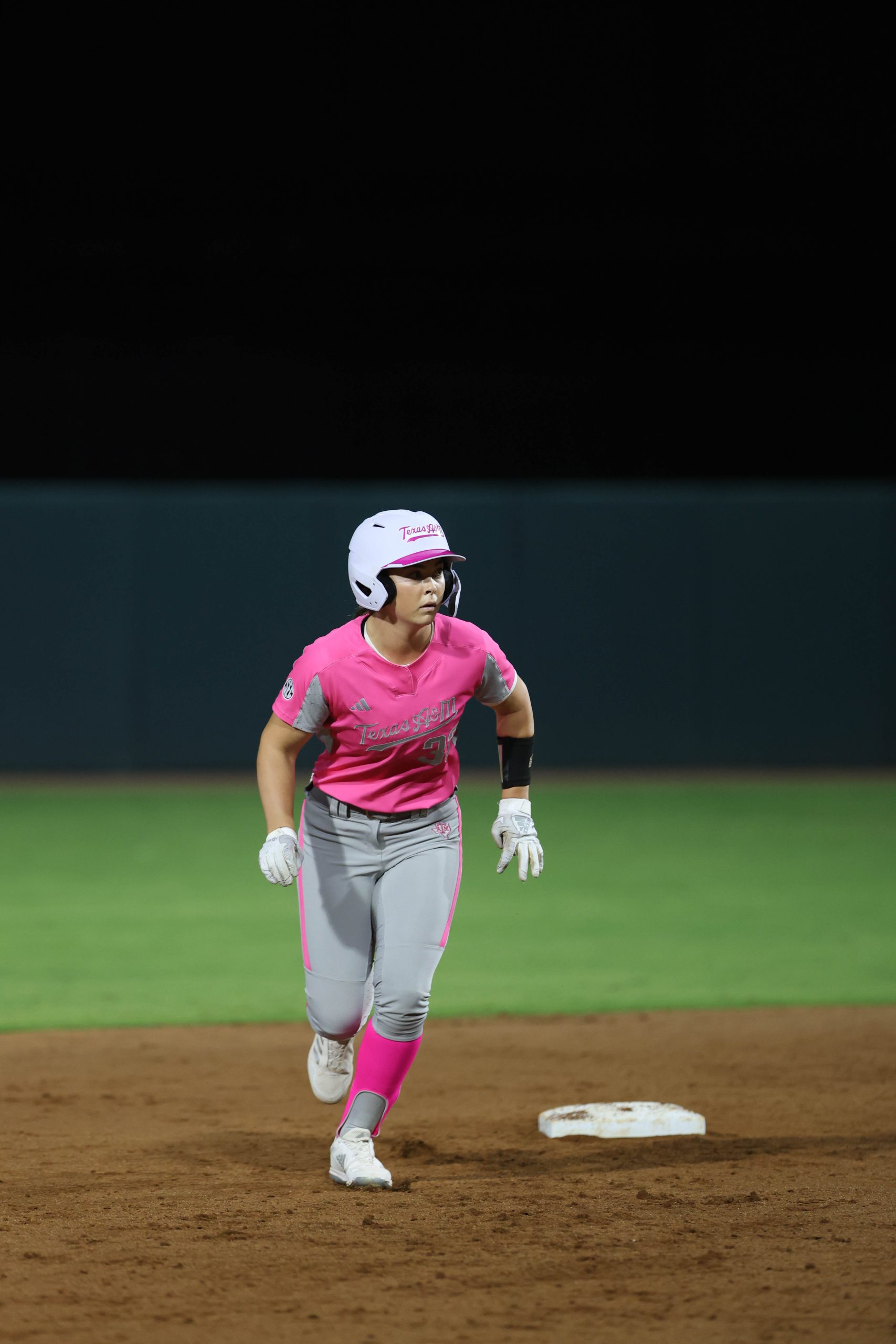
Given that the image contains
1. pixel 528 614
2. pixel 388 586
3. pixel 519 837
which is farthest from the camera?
pixel 528 614

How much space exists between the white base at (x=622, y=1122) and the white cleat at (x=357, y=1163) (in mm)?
770

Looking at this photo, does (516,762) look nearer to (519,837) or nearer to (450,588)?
(519,837)

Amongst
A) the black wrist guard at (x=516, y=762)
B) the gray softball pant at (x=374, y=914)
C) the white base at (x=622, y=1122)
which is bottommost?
the white base at (x=622, y=1122)

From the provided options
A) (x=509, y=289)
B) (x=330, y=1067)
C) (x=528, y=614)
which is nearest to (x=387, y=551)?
(x=330, y=1067)

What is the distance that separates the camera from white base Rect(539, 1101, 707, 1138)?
5.38 metres

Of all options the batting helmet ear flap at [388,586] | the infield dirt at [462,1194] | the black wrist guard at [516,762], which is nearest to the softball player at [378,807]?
the batting helmet ear flap at [388,586]

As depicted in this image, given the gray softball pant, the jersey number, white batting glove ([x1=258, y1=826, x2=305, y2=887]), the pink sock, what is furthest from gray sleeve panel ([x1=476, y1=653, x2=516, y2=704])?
the pink sock

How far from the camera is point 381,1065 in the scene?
4.88 metres

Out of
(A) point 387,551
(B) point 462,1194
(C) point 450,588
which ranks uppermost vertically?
(A) point 387,551

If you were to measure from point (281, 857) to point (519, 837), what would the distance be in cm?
82

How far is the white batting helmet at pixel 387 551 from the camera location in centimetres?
474

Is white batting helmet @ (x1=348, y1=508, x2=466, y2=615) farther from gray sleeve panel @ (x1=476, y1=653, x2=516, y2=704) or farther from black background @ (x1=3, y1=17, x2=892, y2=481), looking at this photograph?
black background @ (x1=3, y1=17, x2=892, y2=481)

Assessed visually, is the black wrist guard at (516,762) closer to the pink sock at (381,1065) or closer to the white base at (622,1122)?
the pink sock at (381,1065)

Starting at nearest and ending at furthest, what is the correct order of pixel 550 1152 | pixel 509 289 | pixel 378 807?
pixel 378 807 → pixel 550 1152 → pixel 509 289
